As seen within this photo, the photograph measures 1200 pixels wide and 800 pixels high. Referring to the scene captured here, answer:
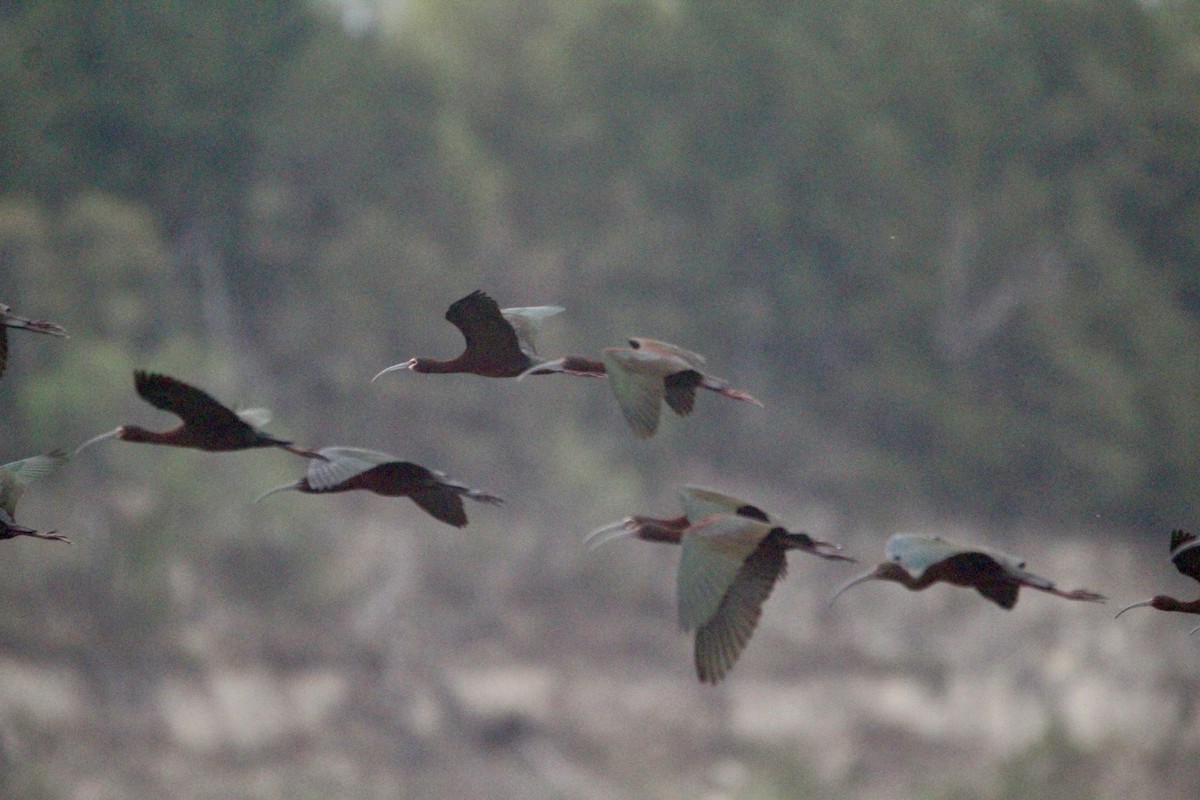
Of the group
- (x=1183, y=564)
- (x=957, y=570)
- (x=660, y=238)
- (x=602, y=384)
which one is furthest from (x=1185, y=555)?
(x=602, y=384)

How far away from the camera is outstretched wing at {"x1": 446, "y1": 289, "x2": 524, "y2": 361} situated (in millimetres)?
1261

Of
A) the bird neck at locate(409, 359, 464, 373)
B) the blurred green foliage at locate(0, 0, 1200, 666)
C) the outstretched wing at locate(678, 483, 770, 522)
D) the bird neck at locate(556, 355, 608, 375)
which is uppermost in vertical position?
the blurred green foliage at locate(0, 0, 1200, 666)

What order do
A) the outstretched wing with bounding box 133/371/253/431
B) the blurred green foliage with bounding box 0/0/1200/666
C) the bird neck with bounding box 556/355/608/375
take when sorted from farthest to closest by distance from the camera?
the blurred green foliage with bounding box 0/0/1200/666
the bird neck with bounding box 556/355/608/375
the outstretched wing with bounding box 133/371/253/431

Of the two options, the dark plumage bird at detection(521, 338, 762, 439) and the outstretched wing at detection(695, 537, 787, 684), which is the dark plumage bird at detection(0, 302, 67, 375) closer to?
the dark plumage bird at detection(521, 338, 762, 439)

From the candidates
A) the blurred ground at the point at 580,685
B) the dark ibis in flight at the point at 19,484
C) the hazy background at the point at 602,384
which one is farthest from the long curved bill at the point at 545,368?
the blurred ground at the point at 580,685

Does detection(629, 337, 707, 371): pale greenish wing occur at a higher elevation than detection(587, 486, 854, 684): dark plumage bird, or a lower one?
higher

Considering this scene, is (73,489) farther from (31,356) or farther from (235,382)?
(235,382)

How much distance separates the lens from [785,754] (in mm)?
7617

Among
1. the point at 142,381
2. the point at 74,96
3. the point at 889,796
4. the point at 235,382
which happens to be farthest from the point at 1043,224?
the point at 142,381

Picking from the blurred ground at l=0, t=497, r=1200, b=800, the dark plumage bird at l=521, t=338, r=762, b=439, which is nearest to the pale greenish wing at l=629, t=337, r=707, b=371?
the dark plumage bird at l=521, t=338, r=762, b=439

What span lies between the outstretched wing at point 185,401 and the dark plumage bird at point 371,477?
0.27 ft

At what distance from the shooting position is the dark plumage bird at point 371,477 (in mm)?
1177

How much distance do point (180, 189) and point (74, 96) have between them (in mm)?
1014

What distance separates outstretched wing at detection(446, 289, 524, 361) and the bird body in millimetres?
646
